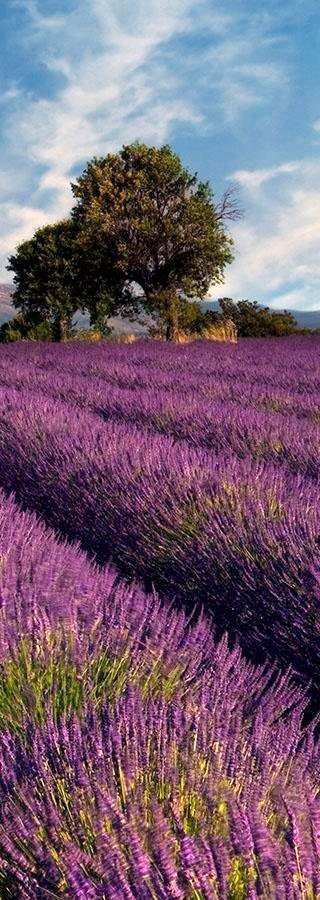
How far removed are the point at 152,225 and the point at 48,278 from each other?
8913mm

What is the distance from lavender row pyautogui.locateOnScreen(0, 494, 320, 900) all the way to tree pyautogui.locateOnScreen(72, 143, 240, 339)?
2094 centimetres

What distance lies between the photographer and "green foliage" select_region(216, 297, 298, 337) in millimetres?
25194

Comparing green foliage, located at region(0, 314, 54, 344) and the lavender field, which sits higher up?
the lavender field

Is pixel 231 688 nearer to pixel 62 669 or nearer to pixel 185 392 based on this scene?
pixel 62 669

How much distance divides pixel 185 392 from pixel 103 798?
17.5ft

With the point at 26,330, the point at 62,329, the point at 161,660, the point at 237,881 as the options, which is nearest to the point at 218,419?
the point at 161,660

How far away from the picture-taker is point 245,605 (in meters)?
2.59

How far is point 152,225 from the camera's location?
23.3 meters

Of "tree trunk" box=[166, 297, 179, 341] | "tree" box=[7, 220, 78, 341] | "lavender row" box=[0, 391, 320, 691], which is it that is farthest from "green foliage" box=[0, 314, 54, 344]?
"lavender row" box=[0, 391, 320, 691]

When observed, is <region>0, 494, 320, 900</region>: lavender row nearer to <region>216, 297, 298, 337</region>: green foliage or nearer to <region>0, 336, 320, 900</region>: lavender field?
<region>0, 336, 320, 900</region>: lavender field

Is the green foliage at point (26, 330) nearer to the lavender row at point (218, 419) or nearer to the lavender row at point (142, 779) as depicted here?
the lavender row at point (218, 419)

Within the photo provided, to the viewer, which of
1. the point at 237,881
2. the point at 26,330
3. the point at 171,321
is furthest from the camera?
the point at 26,330

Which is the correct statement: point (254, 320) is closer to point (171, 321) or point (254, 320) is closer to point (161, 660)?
point (171, 321)

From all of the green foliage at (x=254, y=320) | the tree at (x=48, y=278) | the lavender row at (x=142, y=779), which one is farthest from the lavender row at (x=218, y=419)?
the tree at (x=48, y=278)
